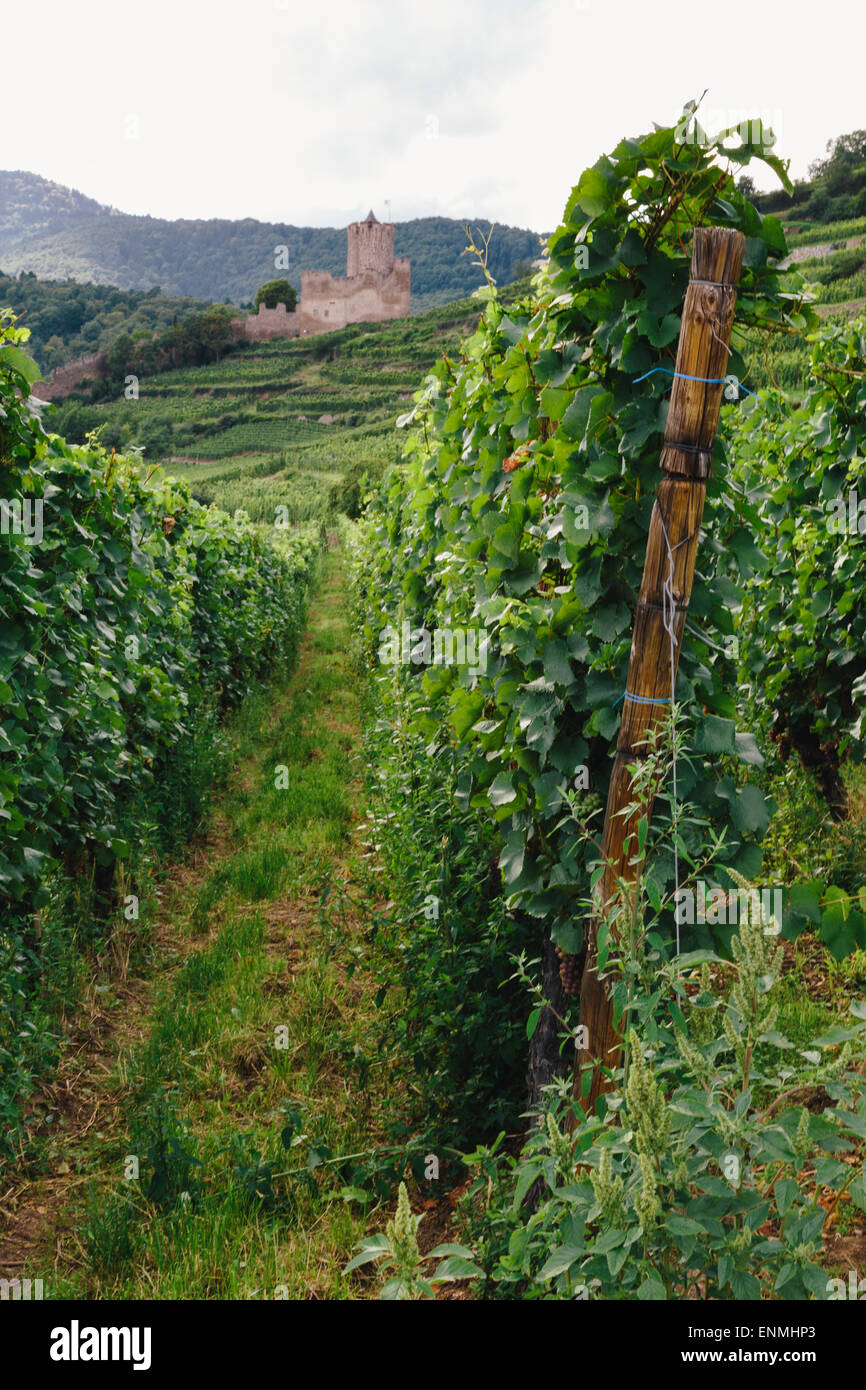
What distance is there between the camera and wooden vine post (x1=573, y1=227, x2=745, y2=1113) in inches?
69.7

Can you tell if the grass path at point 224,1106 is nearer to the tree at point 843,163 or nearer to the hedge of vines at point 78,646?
the hedge of vines at point 78,646

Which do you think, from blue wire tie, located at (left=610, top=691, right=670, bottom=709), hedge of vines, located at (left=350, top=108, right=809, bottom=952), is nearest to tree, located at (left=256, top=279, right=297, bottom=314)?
hedge of vines, located at (left=350, top=108, right=809, bottom=952)

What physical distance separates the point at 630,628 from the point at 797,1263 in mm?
1453

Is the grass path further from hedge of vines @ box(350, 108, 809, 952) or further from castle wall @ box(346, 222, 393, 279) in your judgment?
castle wall @ box(346, 222, 393, 279)

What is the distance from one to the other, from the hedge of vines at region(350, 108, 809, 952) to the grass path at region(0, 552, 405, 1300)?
112cm

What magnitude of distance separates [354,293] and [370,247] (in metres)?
6.08

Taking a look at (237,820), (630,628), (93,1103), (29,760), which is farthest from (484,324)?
(237,820)

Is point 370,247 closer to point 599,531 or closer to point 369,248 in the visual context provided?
point 369,248

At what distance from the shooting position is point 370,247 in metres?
102

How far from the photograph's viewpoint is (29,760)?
136 inches

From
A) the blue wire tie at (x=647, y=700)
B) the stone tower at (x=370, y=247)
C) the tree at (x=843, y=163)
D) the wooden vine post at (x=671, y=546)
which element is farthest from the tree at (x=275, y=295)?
the blue wire tie at (x=647, y=700)

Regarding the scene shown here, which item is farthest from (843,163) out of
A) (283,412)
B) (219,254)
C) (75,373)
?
(219,254)

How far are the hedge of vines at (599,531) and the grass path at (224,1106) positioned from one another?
1124mm
